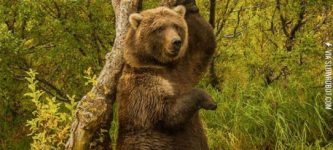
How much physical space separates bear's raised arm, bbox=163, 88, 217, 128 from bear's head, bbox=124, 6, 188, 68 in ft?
1.08

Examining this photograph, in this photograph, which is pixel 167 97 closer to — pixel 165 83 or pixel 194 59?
pixel 165 83

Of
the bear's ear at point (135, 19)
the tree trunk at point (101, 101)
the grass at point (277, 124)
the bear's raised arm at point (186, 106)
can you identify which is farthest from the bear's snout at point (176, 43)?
the grass at point (277, 124)

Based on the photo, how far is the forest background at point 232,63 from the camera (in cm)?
720

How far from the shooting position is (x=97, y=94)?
5.41 m

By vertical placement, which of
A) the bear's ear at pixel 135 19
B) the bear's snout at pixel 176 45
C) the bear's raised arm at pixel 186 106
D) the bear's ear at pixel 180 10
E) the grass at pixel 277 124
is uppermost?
the bear's ear at pixel 180 10

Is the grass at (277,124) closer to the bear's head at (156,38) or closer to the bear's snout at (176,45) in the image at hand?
the bear's head at (156,38)

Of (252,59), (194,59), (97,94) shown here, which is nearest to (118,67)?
(97,94)

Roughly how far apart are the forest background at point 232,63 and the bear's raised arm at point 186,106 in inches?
92.7

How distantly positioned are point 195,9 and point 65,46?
304 cm

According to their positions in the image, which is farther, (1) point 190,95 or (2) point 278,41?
(2) point 278,41

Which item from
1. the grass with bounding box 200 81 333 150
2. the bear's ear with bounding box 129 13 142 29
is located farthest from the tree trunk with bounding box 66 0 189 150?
the grass with bounding box 200 81 333 150

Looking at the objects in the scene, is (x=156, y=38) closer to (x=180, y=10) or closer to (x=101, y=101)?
(x=180, y=10)

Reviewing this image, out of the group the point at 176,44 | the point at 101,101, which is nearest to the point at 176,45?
the point at 176,44

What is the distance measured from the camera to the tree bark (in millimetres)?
5316
